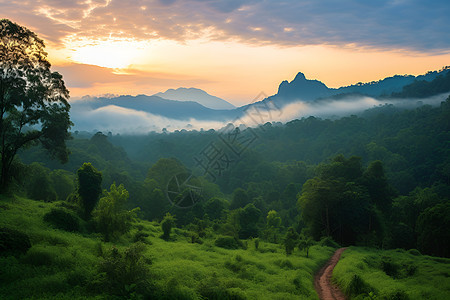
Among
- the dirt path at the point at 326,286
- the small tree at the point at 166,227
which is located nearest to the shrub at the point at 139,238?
the small tree at the point at 166,227

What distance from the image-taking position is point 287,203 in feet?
215

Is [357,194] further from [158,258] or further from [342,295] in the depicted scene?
[158,258]

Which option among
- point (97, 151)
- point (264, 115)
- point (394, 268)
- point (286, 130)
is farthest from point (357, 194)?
point (286, 130)

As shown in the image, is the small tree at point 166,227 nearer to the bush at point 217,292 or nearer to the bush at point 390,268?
the bush at point 217,292

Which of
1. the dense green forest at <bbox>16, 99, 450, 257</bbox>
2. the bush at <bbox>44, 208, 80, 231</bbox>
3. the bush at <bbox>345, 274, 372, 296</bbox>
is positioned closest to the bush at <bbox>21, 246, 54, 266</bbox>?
the bush at <bbox>44, 208, 80, 231</bbox>

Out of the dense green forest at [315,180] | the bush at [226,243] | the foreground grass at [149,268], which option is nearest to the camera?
the foreground grass at [149,268]

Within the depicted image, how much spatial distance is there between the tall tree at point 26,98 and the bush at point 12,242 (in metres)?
10.9

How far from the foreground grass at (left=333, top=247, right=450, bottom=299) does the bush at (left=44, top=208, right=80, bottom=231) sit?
53.1 ft

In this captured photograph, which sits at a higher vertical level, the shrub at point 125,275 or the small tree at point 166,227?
the shrub at point 125,275

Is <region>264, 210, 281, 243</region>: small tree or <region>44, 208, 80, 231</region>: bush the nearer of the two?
<region>44, 208, 80, 231</region>: bush

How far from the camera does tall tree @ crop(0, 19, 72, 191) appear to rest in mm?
19141

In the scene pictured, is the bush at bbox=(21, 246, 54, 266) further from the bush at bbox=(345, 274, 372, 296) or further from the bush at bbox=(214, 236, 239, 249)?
the bush at bbox=(214, 236, 239, 249)

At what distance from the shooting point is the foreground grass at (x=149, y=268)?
1025cm

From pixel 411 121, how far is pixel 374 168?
80.4 m
